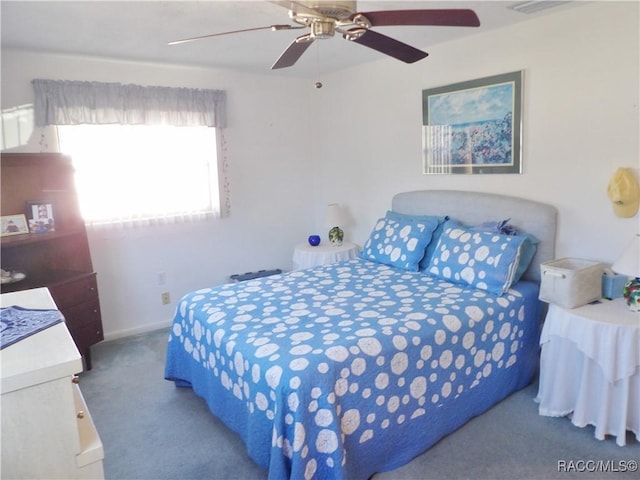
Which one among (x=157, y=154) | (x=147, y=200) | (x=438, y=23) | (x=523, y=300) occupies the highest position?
(x=438, y=23)

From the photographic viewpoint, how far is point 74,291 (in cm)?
303

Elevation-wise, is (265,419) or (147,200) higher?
(147,200)

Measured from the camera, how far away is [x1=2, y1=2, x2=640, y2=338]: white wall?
2.55m

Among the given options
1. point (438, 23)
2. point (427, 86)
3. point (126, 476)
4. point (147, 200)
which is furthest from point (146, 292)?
point (438, 23)

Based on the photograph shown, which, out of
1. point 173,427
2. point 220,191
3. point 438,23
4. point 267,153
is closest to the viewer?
point 438,23

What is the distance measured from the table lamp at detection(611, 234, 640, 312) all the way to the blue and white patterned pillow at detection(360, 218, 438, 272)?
4.10ft

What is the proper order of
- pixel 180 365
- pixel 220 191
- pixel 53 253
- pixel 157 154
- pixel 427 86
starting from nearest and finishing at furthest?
pixel 180 365
pixel 53 253
pixel 427 86
pixel 157 154
pixel 220 191

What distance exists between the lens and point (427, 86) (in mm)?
3477

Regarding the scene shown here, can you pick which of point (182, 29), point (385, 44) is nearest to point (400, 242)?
point (385, 44)

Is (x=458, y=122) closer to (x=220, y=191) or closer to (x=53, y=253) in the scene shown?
(x=220, y=191)

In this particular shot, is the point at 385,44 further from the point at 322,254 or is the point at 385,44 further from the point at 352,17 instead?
the point at 322,254

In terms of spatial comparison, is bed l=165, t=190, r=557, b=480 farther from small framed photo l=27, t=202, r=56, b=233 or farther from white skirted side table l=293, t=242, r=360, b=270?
small framed photo l=27, t=202, r=56, b=233

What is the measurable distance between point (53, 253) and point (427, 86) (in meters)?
3.16

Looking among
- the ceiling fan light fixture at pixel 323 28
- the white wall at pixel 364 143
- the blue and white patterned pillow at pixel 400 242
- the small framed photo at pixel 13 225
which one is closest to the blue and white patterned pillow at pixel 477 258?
the blue and white patterned pillow at pixel 400 242
